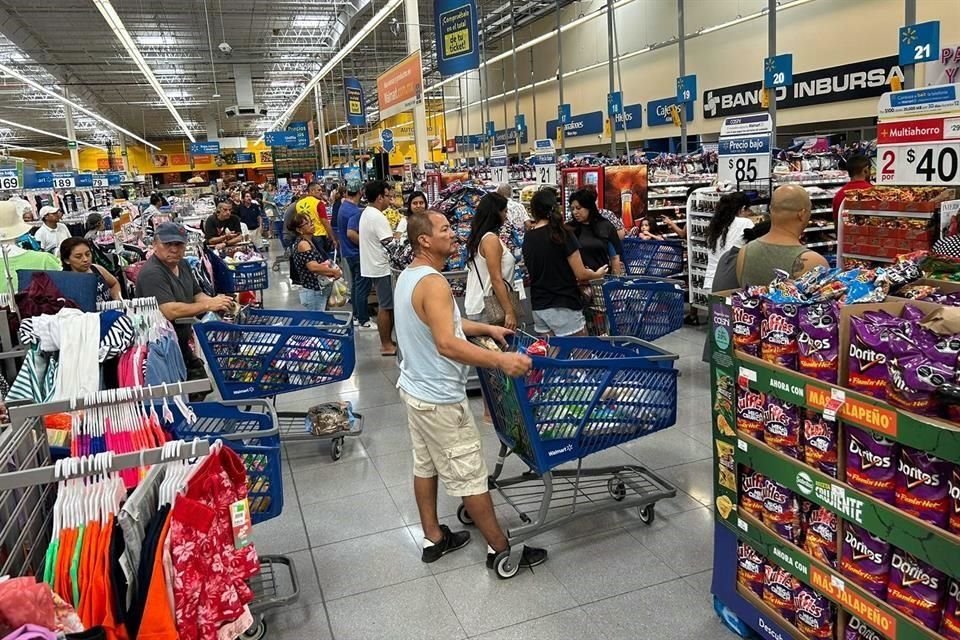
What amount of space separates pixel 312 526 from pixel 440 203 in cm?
382

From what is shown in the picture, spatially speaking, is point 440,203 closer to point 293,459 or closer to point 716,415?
point 293,459

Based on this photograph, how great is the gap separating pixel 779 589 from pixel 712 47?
17.7m

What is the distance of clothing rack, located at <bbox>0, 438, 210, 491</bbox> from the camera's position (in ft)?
6.17

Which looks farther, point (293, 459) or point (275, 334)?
point (293, 459)


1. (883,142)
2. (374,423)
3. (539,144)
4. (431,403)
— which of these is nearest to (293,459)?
(374,423)

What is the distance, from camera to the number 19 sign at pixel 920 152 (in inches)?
161

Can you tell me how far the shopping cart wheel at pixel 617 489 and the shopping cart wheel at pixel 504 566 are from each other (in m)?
0.79

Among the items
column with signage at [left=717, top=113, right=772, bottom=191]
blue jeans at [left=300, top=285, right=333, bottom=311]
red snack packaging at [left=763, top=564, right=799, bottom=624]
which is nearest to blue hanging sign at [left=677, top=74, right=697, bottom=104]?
column with signage at [left=717, top=113, right=772, bottom=191]

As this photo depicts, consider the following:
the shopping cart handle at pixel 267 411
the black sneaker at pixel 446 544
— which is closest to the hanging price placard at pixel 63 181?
the shopping cart handle at pixel 267 411

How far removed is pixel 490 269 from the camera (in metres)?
4.78

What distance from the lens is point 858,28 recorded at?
13977mm

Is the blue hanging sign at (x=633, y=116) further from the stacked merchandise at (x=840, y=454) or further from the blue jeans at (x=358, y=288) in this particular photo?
the stacked merchandise at (x=840, y=454)

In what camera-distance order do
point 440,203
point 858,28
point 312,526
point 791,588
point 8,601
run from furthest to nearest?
point 858,28
point 440,203
point 312,526
point 791,588
point 8,601

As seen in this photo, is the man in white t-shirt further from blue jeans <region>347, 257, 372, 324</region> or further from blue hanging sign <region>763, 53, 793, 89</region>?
blue hanging sign <region>763, 53, 793, 89</region>
